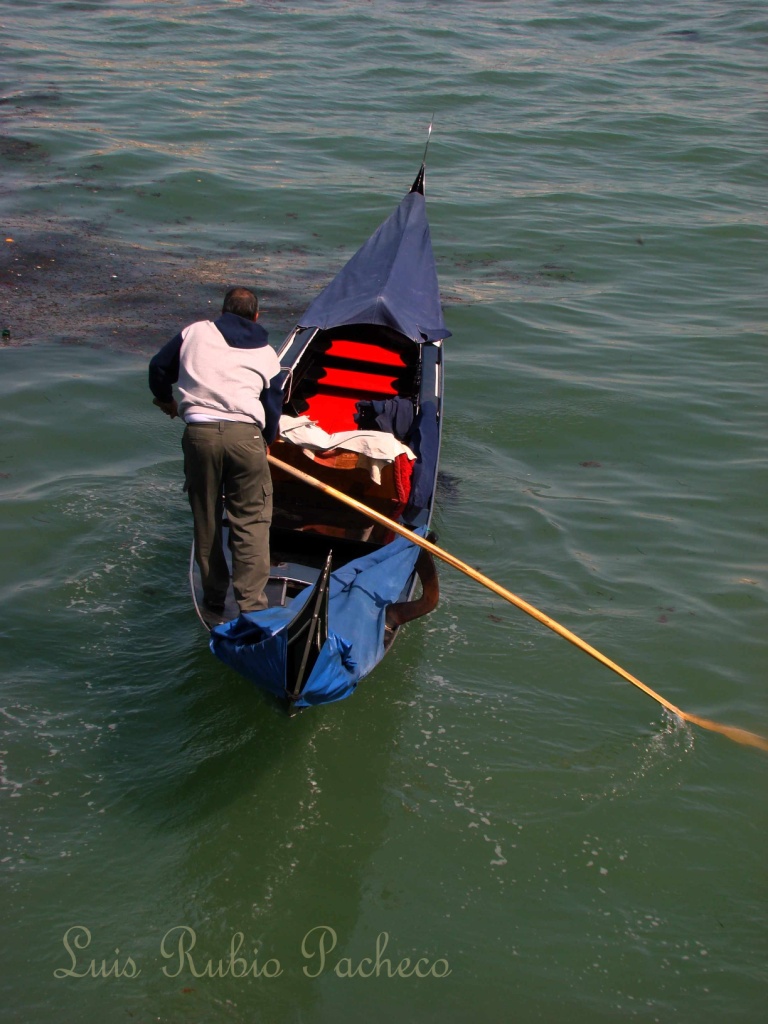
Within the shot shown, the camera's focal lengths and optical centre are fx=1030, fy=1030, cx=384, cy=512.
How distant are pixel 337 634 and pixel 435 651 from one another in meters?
1.20

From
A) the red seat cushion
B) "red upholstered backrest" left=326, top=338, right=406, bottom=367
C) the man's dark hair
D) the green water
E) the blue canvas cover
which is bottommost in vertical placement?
the green water

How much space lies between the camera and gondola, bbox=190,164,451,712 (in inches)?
139

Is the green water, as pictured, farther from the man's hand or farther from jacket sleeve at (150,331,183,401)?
jacket sleeve at (150,331,183,401)

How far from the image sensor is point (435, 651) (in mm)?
4957

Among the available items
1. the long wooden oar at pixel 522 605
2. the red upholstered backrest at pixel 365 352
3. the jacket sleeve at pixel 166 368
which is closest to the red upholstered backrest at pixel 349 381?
the red upholstered backrest at pixel 365 352

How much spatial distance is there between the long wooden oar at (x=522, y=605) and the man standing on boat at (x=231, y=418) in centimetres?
19

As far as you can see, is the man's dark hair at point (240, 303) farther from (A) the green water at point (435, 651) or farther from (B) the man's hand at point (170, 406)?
(A) the green water at point (435, 651)

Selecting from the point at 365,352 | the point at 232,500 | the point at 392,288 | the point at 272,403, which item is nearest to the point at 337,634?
the point at 232,500

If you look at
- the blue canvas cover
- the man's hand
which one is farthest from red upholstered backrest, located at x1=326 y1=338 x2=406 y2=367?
the man's hand

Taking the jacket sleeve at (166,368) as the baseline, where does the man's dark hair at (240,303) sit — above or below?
above

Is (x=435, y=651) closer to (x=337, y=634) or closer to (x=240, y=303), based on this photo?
(x=337, y=634)

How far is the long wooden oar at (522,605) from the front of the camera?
4152mm

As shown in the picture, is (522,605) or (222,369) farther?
(522,605)

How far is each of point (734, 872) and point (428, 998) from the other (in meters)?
1.32
